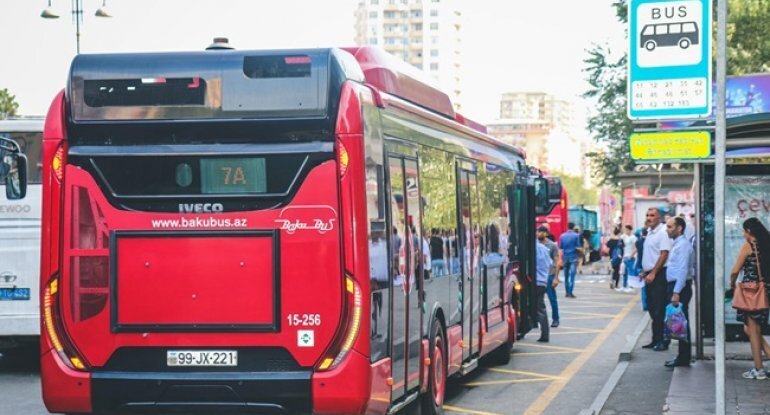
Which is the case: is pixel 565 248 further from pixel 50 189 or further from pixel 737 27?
pixel 50 189

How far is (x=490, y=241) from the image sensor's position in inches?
570

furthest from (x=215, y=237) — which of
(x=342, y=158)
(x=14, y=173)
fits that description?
(x=14, y=173)

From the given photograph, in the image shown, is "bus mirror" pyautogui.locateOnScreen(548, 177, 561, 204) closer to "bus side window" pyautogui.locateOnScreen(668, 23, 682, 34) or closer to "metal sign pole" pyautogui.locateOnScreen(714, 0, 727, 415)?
"bus side window" pyautogui.locateOnScreen(668, 23, 682, 34)

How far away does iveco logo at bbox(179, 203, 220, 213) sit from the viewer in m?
8.83

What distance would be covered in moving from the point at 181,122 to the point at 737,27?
32.3 m

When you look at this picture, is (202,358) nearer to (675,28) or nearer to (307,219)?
(307,219)

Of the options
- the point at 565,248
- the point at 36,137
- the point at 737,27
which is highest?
the point at 737,27

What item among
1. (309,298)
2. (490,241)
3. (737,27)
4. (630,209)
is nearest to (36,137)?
(490,241)

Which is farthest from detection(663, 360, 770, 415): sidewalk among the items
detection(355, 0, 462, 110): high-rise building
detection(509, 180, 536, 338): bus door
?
detection(355, 0, 462, 110): high-rise building

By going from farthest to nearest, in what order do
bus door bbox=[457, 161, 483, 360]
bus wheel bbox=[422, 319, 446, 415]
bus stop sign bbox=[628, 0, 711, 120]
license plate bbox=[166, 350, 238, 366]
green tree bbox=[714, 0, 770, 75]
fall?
green tree bbox=[714, 0, 770, 75] < bus door bbox=[457, 161, 483, 360] < bus wheel bbox=[422, 319, 446, 415] < license plate bbox=[166, 350, 238, 366] < bus stop sign bbox=[628, 0, 711, 120]

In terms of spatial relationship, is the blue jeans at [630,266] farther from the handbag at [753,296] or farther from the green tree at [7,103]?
the green tree at [7,103]

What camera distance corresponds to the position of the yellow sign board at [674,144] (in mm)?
8938

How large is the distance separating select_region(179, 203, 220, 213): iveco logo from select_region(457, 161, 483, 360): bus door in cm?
409

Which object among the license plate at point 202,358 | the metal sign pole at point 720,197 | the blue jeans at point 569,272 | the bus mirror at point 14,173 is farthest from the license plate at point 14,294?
the blue jeans at point 569,272
